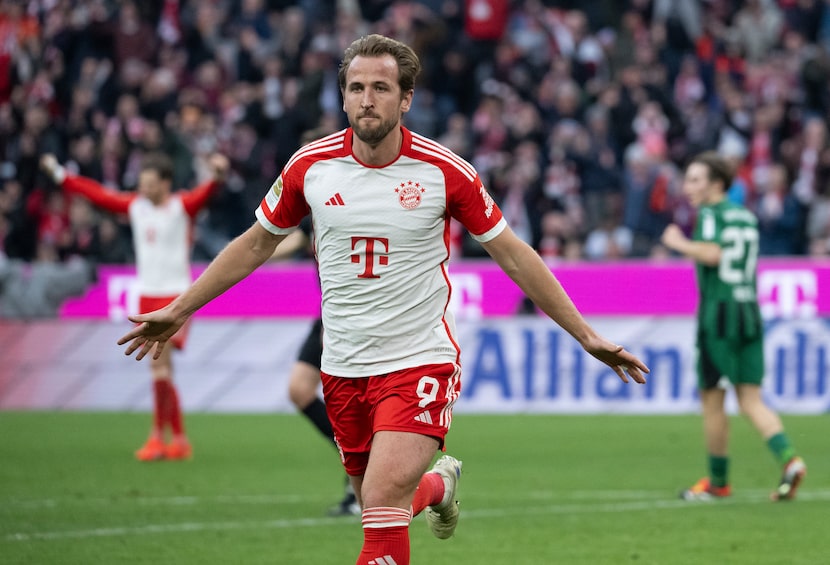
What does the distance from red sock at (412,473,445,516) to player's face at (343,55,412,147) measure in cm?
168

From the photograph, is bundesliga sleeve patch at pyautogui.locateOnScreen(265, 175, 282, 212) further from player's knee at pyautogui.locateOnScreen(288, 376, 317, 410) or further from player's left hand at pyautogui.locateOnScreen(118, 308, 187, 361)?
player's knee at pyautogui.locateOnScreen(288, 376, 317, 410)

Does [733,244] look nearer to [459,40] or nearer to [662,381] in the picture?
[662,381]

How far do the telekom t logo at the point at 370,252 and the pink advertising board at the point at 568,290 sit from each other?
10.5 metres

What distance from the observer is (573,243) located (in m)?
19.2

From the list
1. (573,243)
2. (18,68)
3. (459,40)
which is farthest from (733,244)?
(18,68)

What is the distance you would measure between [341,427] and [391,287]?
2.23ft

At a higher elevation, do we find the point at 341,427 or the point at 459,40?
the point at 459,40

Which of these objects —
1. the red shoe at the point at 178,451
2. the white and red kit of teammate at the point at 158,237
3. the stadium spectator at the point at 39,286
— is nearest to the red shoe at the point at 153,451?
the red shoe at the point at 178,451

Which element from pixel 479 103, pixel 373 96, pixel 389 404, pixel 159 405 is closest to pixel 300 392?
pixel 389 404

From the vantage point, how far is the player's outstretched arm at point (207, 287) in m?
6.23

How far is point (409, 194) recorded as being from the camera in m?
6.09

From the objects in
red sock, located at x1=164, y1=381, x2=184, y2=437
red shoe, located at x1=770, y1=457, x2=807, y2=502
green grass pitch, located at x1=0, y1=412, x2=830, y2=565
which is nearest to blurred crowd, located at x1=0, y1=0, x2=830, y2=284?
green grass pitch, located at x1=0, y1=412, x2=830, y2=565

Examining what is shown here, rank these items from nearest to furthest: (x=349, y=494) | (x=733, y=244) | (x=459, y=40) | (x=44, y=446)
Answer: (x=349, y=494)
(x=733, y=244)
(x=44, y=446)
(x=459, y=40)

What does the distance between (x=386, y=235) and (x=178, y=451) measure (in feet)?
24.9
